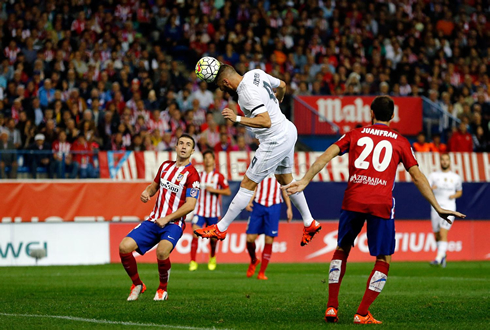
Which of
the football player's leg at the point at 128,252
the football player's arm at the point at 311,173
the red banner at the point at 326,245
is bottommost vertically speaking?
the red banner at the point at 326,245

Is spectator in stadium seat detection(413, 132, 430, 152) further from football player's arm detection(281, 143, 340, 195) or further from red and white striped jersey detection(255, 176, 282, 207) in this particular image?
football player's arm detection(281, 143, 340, 195)

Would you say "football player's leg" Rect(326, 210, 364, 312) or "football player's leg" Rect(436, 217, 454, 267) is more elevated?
"football player's leg" Rect(326, 210, 364, 312)

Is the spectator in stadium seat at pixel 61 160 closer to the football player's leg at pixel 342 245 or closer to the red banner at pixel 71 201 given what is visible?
the red banner at pixel 71 201

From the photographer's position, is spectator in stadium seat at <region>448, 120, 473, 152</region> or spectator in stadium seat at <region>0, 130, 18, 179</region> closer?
spectator in stadium seat at <region>0, 130, 18, 179</region>

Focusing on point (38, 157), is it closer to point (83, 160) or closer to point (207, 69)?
point (83, 160)

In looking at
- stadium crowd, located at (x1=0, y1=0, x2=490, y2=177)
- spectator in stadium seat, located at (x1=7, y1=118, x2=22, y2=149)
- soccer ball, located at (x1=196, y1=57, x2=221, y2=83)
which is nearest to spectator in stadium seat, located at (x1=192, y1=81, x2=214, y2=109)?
stadium crowd, located at (x1=0, y1=0, x2=490, y2=177)

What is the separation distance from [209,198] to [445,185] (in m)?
5.67

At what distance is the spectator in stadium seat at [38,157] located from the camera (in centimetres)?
1853

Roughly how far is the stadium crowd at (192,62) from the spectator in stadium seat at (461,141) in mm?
37

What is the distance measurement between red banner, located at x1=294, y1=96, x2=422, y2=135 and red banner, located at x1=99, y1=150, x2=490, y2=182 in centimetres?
175

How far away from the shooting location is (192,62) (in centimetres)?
2439

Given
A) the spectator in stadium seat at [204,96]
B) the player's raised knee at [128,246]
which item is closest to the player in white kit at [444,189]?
the spectator in stadium seat at [204,96]

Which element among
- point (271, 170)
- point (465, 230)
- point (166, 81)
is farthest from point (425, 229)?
point (271, 170)

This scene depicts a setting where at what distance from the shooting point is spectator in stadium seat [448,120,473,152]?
23281mm
